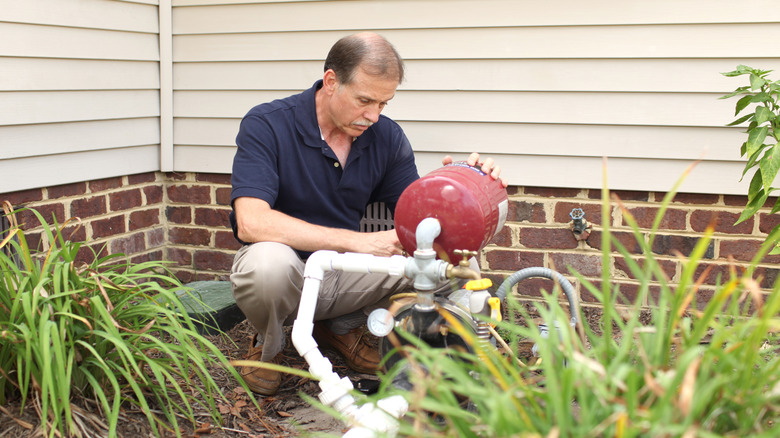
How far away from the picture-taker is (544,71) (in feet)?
9.63

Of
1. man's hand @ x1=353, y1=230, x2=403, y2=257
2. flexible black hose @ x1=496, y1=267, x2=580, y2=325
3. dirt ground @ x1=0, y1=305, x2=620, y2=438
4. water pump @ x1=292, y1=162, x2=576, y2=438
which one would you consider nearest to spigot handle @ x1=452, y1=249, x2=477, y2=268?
water pump @ x1=292, y1=162, x2=576, y2=438

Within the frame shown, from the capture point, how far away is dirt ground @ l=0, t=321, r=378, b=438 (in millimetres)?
1819

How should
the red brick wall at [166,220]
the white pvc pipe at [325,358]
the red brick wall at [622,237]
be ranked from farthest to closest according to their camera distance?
the red brick wall at [166,220] → the red brick wall at [622,237] → the white pvc pipe at [325,358]

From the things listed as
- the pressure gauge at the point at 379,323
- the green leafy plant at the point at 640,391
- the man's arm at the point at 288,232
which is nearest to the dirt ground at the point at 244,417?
the pressure gauge at the point at 379,323

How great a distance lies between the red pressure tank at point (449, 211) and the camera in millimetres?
1858

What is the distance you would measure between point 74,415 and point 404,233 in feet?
3.09

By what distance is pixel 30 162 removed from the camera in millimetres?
2842

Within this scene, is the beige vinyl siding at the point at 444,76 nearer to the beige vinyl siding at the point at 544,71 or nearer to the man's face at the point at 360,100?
the beige vinyl siding at the point at 544,71

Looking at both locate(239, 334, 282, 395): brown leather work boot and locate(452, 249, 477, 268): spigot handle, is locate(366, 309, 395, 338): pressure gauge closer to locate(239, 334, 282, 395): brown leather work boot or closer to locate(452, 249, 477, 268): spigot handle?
locate(452, 249, 477, 268): spigot handle

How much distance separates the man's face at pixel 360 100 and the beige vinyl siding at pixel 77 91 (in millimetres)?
1184

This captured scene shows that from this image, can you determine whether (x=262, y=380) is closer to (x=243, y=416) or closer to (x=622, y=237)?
(x=243, y=416)

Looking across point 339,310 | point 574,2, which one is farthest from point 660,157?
point 339,310

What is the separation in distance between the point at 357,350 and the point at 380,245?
60 cm

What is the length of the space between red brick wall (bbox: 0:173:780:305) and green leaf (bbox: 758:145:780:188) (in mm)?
422
